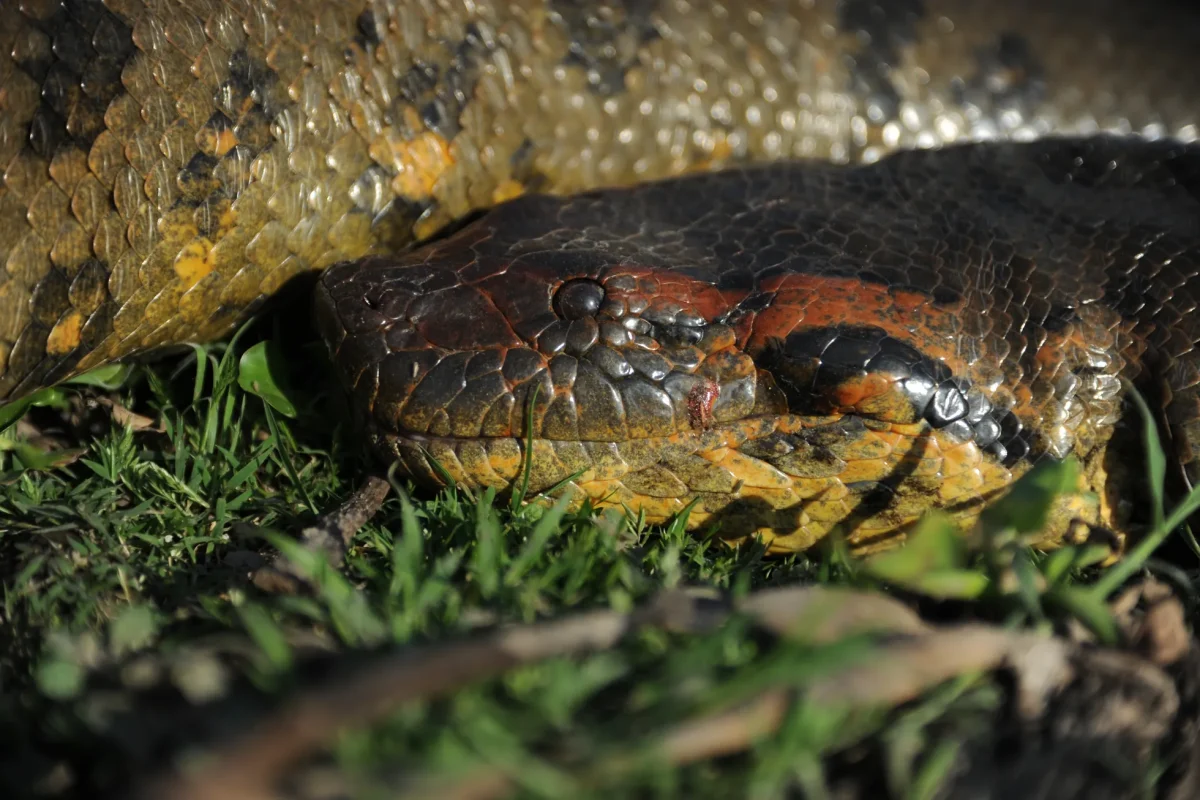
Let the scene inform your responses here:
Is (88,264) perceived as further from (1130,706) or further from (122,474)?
(1130,706)

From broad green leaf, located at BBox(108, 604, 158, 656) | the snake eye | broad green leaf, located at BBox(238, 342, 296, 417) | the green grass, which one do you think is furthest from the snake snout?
broad green leaf, located at BBox(108, 604, 158, 656)

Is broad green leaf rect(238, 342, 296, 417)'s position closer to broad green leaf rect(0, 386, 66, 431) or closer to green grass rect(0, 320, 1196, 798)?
green grass rect(0, 320, 1196, 798)

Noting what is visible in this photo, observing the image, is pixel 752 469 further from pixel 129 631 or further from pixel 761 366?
pixel 129 631

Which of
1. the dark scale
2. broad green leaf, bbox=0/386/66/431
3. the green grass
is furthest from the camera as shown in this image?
broad green leaf, bbox=0/386/66/431

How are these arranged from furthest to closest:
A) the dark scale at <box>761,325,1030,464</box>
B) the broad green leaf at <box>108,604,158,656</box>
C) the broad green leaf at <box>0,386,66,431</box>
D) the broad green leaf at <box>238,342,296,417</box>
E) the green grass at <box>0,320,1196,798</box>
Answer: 1. the broad green leaf at <box>238,342,296,417</box>
2. the broad green leaf at <box>0,386,66,431</box>
3. the dark scale at <box>761,325,1030,464</box>
4. the broad green leaf at <box>108,604,158,656</box>
5. the green grass at <box>0,320,1196,798</box>

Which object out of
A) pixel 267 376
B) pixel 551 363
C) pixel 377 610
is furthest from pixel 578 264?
pixel 377 610

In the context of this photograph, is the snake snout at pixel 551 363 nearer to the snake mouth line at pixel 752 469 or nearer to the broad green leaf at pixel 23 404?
the snake mouth line at pixel 752 469

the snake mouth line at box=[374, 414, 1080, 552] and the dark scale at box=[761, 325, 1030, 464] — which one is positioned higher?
the dark scale at box=[761, 325, 1030, 464]
